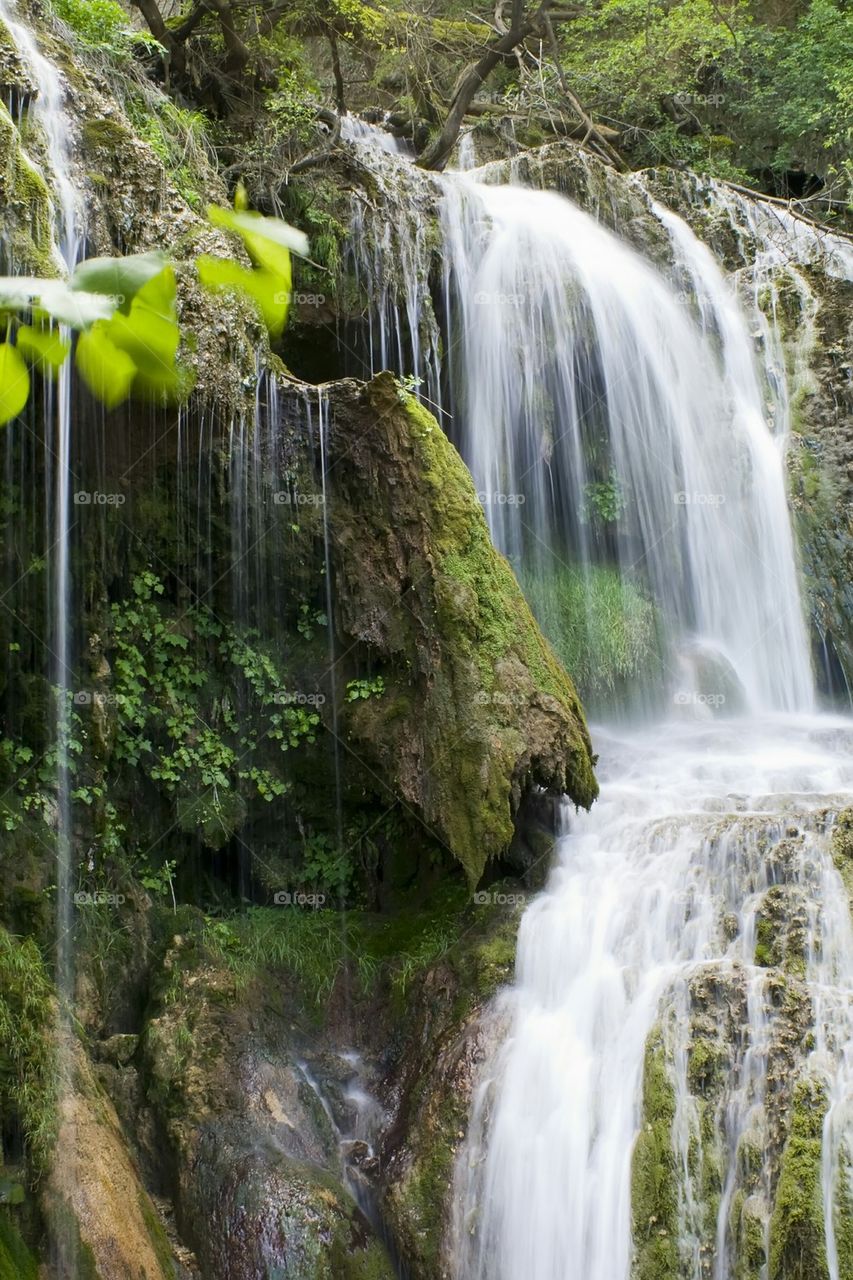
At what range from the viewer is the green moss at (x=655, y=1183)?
4.80 metres

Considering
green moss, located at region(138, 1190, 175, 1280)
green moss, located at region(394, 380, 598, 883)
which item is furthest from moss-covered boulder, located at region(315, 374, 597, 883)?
green moss, located at region(138, 1190, 175, 1280)

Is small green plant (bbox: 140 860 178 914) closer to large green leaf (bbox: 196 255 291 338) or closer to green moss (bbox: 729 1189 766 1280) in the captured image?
green moss (bbox: 729 1189 766 1280)

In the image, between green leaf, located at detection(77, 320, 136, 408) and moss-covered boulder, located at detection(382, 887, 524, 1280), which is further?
moss-covered boulder, located at detection(382, 887, 524, 1280)

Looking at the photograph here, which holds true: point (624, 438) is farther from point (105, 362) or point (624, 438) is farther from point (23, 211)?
point (105, 362)

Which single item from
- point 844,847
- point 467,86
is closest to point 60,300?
point 844,847

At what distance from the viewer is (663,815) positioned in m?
6.96

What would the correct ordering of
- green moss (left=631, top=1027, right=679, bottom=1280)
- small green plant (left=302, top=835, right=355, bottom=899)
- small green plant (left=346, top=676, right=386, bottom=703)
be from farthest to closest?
small green plant (left=302, top=835, right=355, bottom=899) → small green plant (left=346, top=676, right=386, bottom=703) → green moss (left=631, top=1027, right=679, bottom=1280)

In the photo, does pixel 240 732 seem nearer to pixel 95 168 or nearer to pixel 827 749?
pixel 95 168

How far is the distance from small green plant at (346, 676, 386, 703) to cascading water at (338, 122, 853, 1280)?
4.92ft

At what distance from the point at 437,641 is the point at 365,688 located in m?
0.69

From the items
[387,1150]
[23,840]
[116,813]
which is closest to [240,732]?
[116,813]

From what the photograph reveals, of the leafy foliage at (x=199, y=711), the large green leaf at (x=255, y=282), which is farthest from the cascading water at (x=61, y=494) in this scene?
the large green leaf at (x=255, y=282)

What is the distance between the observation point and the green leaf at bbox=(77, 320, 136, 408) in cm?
112

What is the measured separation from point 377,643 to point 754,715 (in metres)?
4.04
